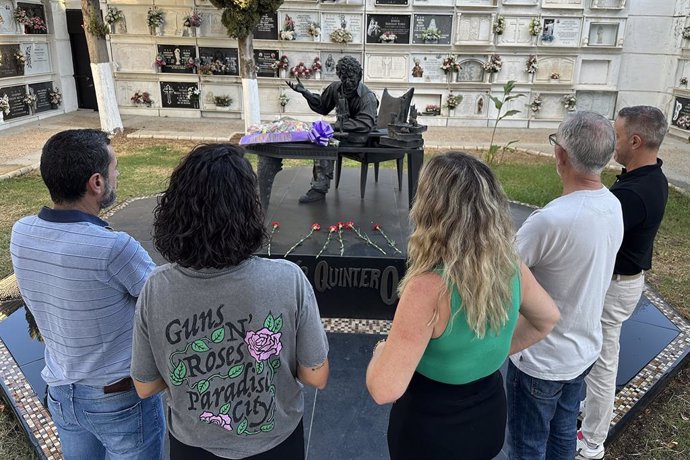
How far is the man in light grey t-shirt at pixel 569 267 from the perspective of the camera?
1.76 metres

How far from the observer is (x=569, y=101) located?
12.2 m

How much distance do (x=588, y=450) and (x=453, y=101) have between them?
1065cm

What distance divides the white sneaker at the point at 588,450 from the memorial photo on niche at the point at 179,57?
1199 cm

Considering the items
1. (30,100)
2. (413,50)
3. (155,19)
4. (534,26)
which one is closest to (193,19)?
(155,19)

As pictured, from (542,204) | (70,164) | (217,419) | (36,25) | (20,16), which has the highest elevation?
(20,16)

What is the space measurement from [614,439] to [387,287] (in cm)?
167

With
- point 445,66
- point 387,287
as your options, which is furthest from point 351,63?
point 445,66

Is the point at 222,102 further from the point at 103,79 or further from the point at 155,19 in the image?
the point at 103,79

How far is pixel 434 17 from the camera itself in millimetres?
11844

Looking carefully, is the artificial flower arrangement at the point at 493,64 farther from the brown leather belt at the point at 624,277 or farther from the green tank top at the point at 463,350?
the green tank top at the point at 463,350

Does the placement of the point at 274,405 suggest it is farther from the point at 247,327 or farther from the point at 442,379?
the point at 442,379

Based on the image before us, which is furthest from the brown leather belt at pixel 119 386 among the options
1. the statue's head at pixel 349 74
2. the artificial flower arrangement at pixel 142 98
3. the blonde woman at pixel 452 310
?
the artificial flower arrangement at pixel 142 98

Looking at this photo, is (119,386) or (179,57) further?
(179,57)

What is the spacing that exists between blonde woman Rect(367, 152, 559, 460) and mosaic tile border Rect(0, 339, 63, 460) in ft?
6.39
